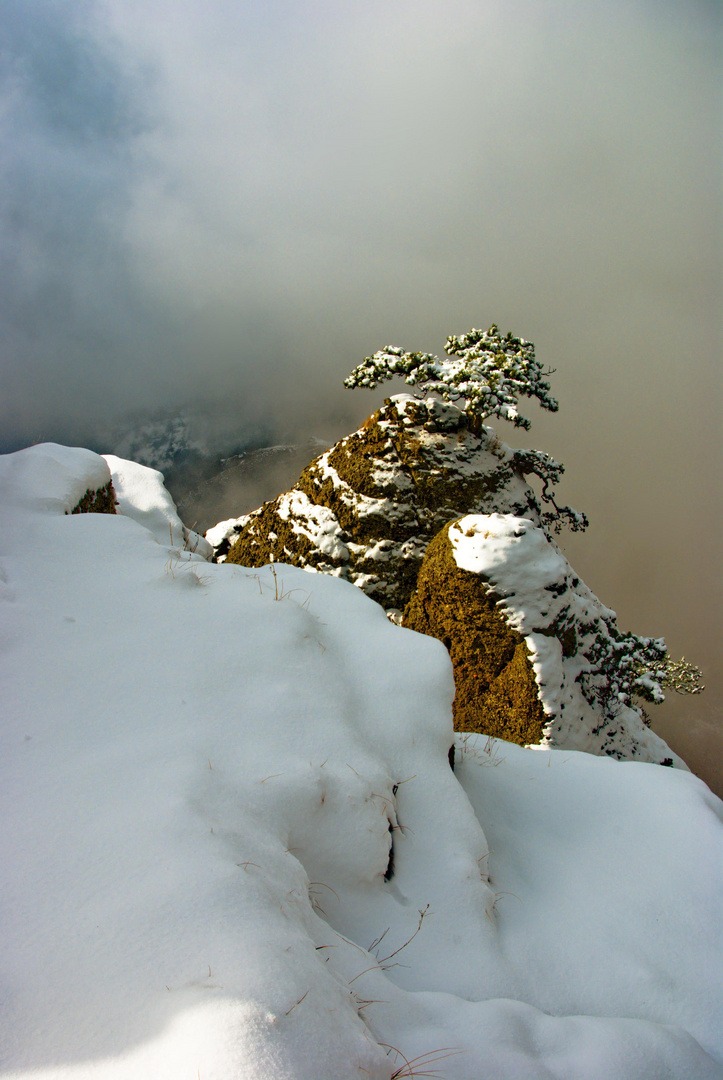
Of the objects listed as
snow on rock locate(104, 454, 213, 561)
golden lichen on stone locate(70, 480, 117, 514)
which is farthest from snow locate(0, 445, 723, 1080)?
snow on rock locate(104, 454, 213, 561)

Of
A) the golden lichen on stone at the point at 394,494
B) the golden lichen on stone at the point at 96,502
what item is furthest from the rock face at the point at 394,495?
the golden lichen on stone at the point at 96,502

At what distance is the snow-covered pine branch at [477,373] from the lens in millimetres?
12250

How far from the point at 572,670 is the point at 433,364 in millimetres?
8156

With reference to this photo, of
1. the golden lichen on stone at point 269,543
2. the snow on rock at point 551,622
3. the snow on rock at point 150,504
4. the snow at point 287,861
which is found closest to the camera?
the snow at point 287,861

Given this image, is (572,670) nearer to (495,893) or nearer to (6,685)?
(495,893)

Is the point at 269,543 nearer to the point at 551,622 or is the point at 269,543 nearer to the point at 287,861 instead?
the point at 551,622

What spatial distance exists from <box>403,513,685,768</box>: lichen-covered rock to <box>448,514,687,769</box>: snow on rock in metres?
0.02

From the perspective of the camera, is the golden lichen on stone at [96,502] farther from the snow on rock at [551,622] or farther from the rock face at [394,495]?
the rock face at [394,495]

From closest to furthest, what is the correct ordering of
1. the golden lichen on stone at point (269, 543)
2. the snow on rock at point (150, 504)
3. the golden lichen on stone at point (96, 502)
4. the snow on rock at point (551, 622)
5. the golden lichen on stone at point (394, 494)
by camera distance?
the golden lichen on stone at point (96, 502)
the snow on rock at point (551, 622)
the snow on rock at point (150, 504)
the golden lichen on stone at point (394, 494)
the golden lichen on stone at point (269, 543)

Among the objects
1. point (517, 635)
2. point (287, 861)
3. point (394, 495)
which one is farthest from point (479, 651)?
point (287, 861)

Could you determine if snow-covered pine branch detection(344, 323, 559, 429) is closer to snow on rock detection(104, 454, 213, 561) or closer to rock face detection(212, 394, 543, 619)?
rock face detection(212, 394, 543, 619)

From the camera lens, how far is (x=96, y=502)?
6566 mm

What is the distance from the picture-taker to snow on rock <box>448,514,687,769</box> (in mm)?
8047

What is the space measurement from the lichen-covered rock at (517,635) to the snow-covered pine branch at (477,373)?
4760mm
